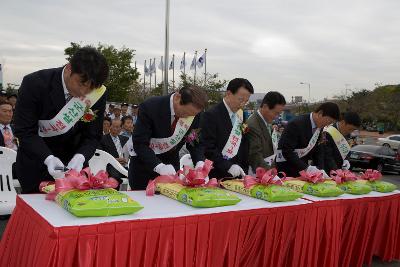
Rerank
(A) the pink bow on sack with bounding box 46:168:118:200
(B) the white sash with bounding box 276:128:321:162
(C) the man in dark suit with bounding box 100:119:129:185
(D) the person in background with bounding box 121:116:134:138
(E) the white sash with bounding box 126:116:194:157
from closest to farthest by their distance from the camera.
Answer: (A) the pink bow on sack with bounding box 46:168:118:200 < (E) the white sash with bounding box 126:116:194:157 < (B) the white sash with bounding box 276:128:321:162 < (C) the man in dark suit with bounding box 100:119:129:185 < (D) the person in background with bounding box 121:116:134:138

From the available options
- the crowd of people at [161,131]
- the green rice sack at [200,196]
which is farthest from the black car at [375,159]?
the green rice sack at [200,196]

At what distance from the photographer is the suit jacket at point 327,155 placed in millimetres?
4031

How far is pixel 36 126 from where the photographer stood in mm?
2346

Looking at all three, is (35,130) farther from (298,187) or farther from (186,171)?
(298,187)

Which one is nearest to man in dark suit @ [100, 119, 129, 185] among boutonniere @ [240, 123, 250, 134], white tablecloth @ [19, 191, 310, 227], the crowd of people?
the crowd of people

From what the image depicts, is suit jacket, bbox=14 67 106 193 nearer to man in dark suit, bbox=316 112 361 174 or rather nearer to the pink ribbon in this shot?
the pink ribbon

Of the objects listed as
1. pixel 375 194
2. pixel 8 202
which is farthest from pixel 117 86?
pixel 375 194

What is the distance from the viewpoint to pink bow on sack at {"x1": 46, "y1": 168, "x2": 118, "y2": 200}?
80.8 inches

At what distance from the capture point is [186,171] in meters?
2.49

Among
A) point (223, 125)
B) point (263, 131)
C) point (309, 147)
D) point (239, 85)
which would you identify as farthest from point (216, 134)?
point (309, 147)

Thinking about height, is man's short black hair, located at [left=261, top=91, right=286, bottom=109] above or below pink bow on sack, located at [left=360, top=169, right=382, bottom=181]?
above

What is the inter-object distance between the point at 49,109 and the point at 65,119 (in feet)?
0.33

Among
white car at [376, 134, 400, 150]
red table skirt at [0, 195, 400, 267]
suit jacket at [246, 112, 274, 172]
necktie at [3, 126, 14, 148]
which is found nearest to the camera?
red table skirt at [0, 195, 400, 267]

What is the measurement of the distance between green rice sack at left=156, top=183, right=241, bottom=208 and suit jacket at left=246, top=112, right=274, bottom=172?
114cm
